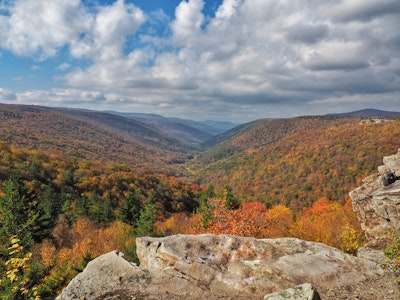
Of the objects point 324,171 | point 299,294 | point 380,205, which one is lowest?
point 324,171

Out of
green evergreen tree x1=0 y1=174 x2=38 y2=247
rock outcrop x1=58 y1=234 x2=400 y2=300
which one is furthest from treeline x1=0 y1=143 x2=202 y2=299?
rock outcrop x1=58 y1=234 x2=400 y2=300

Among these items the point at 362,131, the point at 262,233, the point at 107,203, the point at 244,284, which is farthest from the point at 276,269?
the point at 362,131

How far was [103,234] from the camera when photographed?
51906 mm

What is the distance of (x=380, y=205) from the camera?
18.3 metres

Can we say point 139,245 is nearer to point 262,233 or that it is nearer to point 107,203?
point 262,233

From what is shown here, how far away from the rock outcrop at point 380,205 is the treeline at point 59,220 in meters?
20.2

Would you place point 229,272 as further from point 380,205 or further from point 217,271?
point 380,205

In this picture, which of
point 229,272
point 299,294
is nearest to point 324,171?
point 229,272

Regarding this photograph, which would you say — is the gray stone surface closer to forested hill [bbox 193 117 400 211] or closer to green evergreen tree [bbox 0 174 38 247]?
green evergreen tree [bbox 0 174 38 247]

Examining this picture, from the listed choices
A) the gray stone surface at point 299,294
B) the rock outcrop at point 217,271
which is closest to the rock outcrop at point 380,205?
the rock outcrop at point 217,271

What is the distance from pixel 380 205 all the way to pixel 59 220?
5504cm

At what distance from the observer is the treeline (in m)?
20.4

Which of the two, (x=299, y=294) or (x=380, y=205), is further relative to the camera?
(x=380, y=205)

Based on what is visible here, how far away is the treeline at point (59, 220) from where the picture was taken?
804 inches
